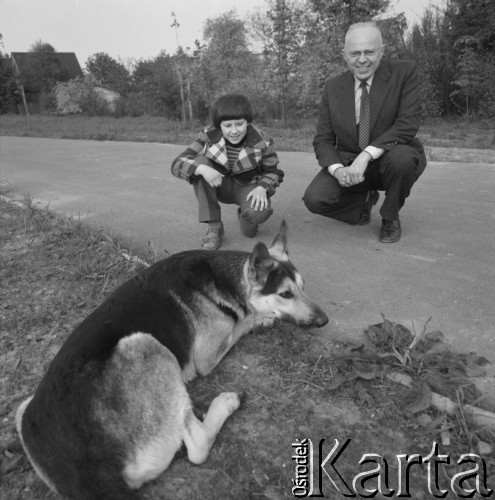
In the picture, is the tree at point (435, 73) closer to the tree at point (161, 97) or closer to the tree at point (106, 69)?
the tree at point (161, 97)

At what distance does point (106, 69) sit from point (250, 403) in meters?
58.9

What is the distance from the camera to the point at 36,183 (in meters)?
7.98

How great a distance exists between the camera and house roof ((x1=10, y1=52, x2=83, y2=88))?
46466 mm

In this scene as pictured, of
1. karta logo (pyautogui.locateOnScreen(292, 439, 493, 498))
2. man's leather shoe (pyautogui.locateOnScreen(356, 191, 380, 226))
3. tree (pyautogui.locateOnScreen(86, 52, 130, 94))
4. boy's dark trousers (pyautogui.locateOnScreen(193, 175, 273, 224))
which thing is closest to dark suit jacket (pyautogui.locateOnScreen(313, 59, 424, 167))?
man's leather shoe (pyautogui.locateOnScreen(356, 191, 380, 226))

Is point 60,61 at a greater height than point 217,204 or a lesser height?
greater

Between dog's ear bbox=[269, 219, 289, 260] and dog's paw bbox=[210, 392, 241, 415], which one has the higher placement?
dog's ear bbox=[269, 219, 289, 260]

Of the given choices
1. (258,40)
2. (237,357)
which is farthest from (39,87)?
(237,357)

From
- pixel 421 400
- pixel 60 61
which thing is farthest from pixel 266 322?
pixel 60 61

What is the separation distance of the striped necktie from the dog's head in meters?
2.10

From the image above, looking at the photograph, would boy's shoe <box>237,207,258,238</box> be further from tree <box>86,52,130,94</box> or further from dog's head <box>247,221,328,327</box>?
tree <box>86,52,130,94</box>

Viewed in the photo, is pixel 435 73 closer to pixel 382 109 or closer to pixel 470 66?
pixel 470 66

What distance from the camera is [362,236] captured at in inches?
182

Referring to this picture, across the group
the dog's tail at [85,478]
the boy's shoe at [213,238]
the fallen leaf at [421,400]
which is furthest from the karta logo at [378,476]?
the boy's shoe at [213,238]

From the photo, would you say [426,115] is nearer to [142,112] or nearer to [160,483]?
[160,483]
